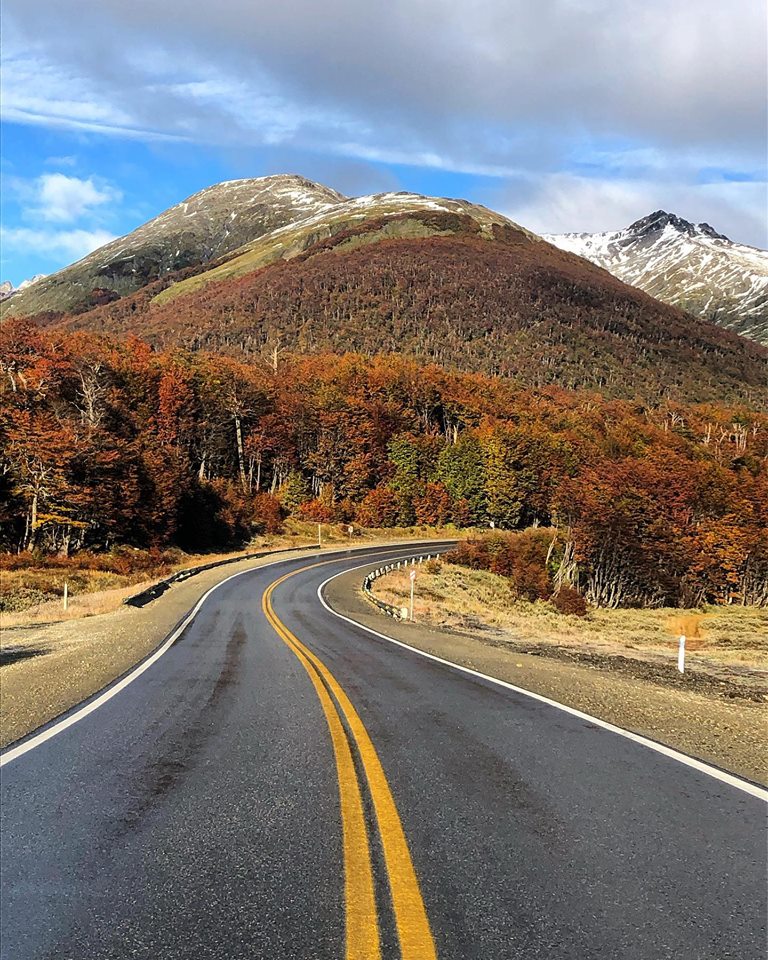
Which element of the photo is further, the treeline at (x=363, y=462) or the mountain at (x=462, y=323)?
the mountain at (x=462, y=323)

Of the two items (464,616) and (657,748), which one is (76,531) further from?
(657,748)

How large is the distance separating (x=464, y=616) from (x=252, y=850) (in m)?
23.4

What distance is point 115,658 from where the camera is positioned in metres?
12.2

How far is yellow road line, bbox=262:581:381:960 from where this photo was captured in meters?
2.93

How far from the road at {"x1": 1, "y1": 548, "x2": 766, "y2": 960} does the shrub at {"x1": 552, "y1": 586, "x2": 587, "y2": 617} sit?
2788cm

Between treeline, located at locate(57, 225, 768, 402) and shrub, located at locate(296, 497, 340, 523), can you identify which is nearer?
shrub, located at locate(296, 497, 340, 523)

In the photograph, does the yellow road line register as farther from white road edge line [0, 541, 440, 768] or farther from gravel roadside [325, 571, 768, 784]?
gravel roadside [325, 571, 768, 784]

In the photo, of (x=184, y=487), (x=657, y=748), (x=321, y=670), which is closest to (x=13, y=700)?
(x=321, y=670)

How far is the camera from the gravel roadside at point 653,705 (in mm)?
6473

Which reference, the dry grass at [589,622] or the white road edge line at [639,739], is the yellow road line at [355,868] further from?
the dry grass at [589,622]

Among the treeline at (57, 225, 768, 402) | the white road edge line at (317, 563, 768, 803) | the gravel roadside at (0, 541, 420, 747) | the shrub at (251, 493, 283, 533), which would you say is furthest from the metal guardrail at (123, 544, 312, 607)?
the treeline at (57, 225, 768, 402)

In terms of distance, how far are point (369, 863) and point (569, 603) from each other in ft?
109

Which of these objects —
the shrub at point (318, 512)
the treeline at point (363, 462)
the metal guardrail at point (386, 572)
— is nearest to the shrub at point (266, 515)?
the treeline at point (363, 462)

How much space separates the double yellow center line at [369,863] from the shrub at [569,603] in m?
29.0
